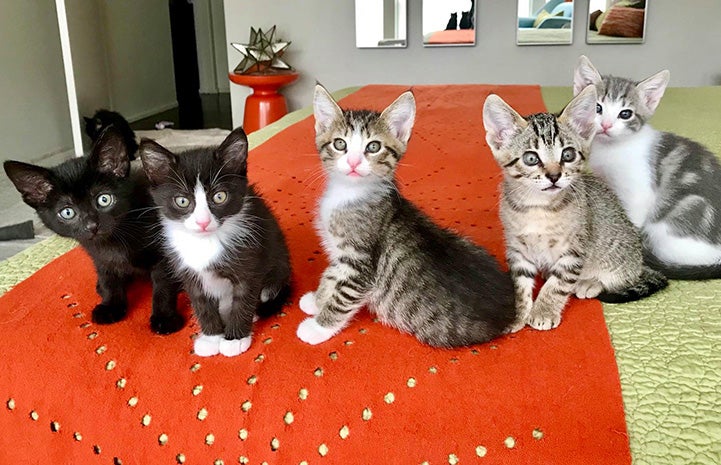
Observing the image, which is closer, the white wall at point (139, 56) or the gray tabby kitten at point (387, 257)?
the gray tabby kitten at point (387, 257)

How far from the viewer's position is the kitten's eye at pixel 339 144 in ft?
3.46

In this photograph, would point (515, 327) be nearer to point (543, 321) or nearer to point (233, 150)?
point (543, 321)

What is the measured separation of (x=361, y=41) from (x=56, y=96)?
7.12ft

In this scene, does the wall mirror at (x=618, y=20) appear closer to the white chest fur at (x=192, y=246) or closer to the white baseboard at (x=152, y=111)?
the white baseboard at (x=152, y=111)

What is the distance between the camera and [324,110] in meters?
1.11

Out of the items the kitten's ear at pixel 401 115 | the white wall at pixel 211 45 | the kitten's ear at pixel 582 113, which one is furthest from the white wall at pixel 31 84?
the kitten's ear at pixel 582 113

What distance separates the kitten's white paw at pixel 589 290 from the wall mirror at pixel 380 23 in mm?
3688

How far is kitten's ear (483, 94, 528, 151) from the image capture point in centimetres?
101

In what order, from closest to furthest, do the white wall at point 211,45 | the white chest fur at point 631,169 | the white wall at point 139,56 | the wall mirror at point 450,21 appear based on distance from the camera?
the white chest fur at point 631,169 → the wall mirror at point 450,21 → the white wall at point 139,56 → the white wall at point 211,45

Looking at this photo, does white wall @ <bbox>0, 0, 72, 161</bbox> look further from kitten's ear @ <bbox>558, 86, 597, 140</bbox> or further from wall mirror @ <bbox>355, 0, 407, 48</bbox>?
kitten's ear @ <bbox>558, 86, 597, 140</bbox>

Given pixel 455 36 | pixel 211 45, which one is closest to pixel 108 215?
pixel 455 36

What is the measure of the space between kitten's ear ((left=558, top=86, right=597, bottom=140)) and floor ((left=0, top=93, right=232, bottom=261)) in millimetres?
1420

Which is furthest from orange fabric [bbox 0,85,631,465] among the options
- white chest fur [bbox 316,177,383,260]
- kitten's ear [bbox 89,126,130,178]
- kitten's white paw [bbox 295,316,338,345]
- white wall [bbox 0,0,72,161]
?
white wall [bbox 0,0,72,161]

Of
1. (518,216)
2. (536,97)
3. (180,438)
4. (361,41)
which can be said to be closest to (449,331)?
(518,216)
